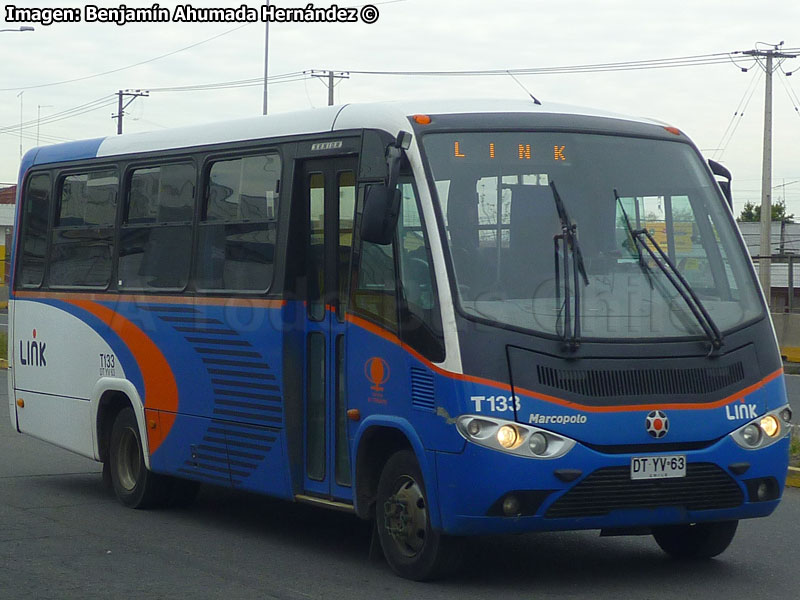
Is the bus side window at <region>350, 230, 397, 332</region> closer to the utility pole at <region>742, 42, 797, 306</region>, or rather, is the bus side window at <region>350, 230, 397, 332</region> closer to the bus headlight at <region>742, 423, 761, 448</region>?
the bus headlight at <region>742, 423, 761, 448</region>

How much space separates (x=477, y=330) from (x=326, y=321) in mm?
1542

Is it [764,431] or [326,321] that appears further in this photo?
[326,321]

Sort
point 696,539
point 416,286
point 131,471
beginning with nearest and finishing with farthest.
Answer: point 416,286
point 696,539
point 131,471

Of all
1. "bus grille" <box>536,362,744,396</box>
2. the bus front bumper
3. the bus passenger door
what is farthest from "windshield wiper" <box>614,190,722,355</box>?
the bus passenger door

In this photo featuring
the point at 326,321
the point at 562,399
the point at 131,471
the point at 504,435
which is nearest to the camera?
the point at 504,435

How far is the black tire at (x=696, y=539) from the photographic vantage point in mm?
8570

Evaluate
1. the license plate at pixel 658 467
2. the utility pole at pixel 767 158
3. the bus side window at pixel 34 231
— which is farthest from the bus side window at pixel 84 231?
the utility pole at pixel 767 158

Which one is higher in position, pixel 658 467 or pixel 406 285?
pixel 406 285

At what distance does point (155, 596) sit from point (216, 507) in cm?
372

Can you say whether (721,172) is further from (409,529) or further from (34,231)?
(34,231)

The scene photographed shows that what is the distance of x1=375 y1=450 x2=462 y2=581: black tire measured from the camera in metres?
7.80

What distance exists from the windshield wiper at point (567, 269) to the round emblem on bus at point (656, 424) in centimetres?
55

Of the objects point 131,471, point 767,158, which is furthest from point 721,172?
point 767,158

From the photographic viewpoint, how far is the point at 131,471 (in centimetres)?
1130
